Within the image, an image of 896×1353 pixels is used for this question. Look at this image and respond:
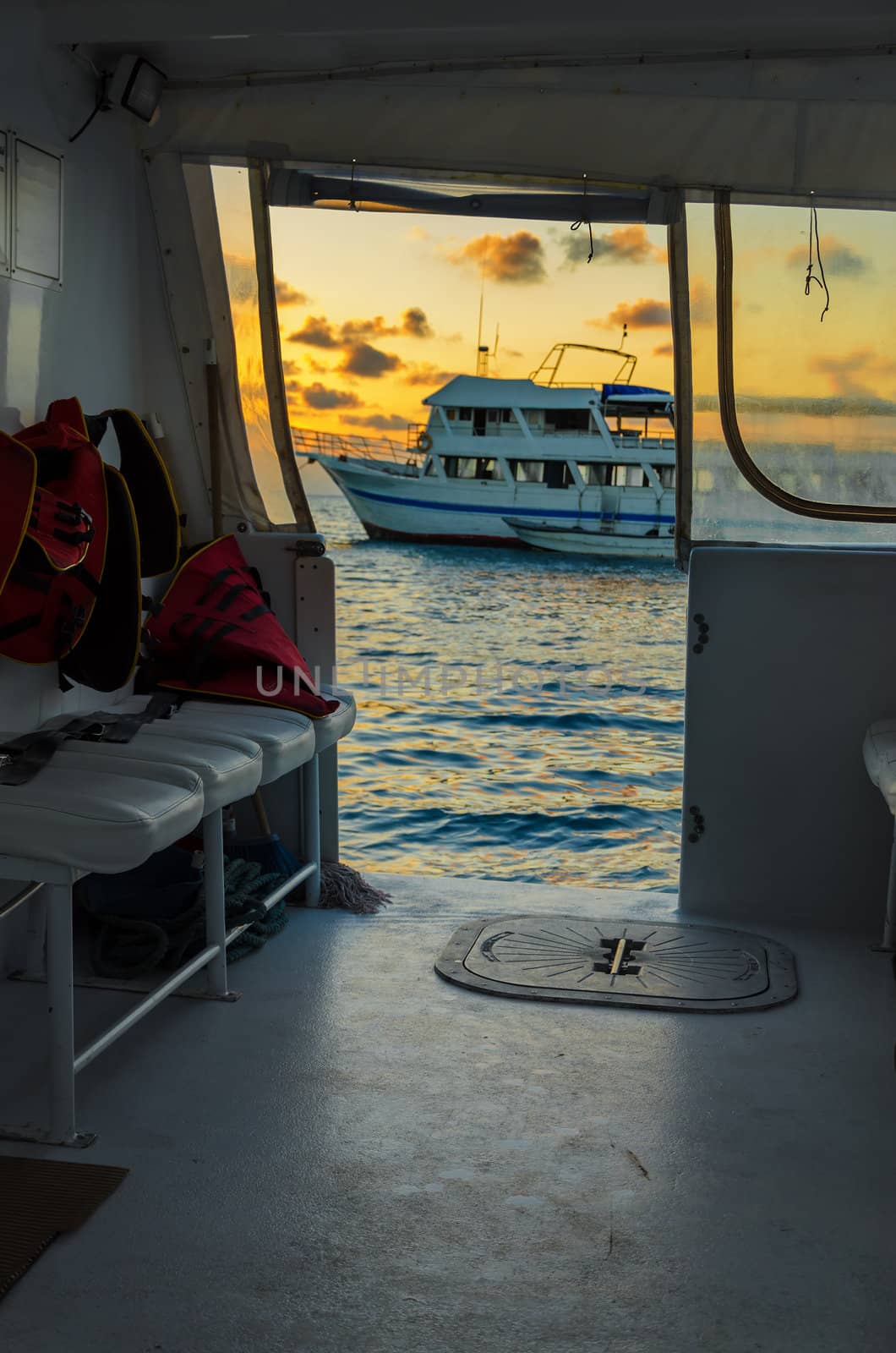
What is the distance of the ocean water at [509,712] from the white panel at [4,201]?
1938 millimetres

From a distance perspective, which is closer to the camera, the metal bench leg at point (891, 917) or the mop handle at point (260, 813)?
the metal bench leg at point (891, 917)

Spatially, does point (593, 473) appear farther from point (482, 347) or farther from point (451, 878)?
point (451, 878)

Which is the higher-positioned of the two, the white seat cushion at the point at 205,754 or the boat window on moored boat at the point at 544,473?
the boat window on moored boat at the point at 544,473

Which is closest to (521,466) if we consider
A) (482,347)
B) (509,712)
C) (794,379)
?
(482,347)

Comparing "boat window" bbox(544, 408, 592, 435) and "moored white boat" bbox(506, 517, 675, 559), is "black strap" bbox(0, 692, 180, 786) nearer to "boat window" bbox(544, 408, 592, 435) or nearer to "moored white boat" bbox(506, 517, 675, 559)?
"boat window" bbox(544, 408, 592, 435)

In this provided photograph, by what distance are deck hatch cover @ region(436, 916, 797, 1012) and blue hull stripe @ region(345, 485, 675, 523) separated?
21.6 meters

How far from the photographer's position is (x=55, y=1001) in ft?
7.46

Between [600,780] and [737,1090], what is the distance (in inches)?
479

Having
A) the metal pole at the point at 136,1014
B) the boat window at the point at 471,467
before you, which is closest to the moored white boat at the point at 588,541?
the boat window at the point at 471,467

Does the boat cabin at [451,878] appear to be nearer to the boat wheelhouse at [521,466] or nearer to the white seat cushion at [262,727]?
the white seat cushion at [262,727]

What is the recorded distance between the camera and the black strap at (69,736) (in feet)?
8.01

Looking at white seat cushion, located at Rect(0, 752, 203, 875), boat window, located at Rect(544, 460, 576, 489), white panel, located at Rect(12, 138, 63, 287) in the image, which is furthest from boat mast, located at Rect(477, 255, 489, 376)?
white seat cushion, located at Rect(0, 752, 203, 875)

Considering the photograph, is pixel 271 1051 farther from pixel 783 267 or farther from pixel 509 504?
pixel 509 504

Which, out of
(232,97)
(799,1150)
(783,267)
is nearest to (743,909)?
(799,1150)
